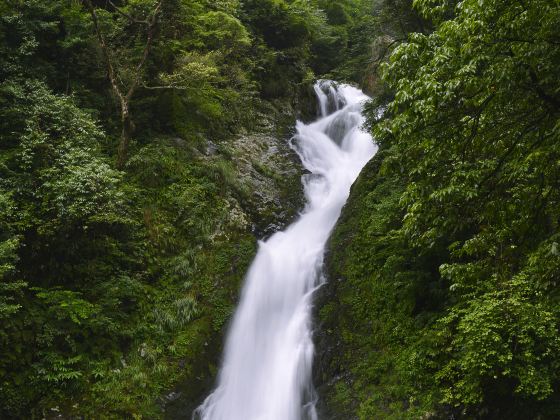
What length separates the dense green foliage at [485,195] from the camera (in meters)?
4.50

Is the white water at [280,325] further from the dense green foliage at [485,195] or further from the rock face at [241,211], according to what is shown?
the dense green foliage at [485,195]

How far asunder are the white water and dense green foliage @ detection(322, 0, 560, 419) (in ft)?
6.45

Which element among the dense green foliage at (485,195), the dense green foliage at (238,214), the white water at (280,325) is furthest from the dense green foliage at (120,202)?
the dense green foliage at (485,195)

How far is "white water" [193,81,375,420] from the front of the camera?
8641mm

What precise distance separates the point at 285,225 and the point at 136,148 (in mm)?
5045

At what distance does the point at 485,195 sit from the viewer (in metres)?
5.05

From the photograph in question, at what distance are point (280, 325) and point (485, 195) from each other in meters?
6.42

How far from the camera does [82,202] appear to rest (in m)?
8.66

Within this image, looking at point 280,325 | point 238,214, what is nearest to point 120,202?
point 238,214

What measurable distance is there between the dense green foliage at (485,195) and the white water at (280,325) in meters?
1.97

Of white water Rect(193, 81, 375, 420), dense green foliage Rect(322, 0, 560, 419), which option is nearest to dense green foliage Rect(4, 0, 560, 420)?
dense green foliage Rect(322, 0, 560, 419)

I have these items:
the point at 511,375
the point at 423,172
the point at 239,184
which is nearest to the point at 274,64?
the point at 239,184

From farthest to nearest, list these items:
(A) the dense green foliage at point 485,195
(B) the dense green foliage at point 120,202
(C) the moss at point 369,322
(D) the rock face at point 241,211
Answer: (D) the rock face at point 241,211 → (B) the dense green foliage at point 120,202 → (C) the moss at point 369,322 → (A) the dense green foliage at point 485,195

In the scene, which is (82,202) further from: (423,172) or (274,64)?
(274,64)
